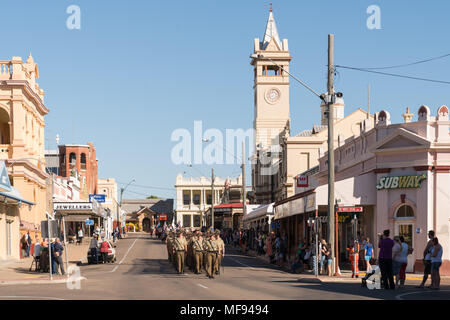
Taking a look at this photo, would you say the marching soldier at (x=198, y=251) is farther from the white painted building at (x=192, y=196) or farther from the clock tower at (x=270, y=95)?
the white painted building at (x=192, y=196)

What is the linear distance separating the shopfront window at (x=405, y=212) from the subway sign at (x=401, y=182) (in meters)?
1.00

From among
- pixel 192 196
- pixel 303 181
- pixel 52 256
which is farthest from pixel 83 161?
pixel 52 256

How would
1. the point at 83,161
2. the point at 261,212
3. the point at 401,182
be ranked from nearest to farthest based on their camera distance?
the point at 401,182 < the point at 261,212 < the point at 83,161

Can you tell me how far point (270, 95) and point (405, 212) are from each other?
60884 millimetres

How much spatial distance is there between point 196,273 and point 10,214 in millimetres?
17699

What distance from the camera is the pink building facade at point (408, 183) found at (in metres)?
31.5

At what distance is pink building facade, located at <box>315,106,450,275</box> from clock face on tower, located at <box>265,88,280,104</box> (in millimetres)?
57153

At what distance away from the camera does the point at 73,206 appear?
2084 inches

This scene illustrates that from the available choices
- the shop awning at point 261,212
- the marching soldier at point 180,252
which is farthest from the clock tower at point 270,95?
the marching soldier at point 180,252

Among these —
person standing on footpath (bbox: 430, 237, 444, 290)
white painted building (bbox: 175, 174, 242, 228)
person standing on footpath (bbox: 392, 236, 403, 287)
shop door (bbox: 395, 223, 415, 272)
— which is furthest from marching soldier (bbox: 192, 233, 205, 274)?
white painted building (bbox: 175, 174, 242, 228)

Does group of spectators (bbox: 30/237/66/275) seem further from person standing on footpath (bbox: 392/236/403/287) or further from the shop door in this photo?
the shop door

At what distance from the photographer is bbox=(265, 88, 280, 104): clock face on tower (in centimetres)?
9231

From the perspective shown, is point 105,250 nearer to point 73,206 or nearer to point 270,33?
point 73,206
